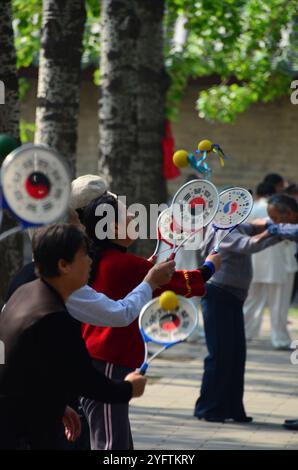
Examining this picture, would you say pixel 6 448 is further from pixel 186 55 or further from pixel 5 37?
pixel 186 55

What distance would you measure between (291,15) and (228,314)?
30.2ft

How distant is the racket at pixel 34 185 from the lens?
449cm

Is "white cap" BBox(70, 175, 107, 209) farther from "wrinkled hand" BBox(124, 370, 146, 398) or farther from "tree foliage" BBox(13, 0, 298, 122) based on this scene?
"tree foliage" BBox(13, 0, 298, 122)

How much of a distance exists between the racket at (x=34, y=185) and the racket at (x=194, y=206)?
1156 mm

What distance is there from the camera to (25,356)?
4730 millimetres

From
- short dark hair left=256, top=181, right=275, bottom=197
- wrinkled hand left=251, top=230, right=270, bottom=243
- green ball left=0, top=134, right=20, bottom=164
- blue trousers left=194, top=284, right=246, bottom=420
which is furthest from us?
short dark hair left=256, top=181, right=275, bottom=197

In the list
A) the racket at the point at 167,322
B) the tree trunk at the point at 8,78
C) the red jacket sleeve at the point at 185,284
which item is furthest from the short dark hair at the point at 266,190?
the racket at the point at 167,322

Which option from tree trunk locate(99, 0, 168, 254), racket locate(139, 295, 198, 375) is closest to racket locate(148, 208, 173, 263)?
racket locate(139, 295, 198, 375)

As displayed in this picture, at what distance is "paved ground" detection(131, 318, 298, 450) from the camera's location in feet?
27.6

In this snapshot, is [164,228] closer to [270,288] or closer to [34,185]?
[34,185]

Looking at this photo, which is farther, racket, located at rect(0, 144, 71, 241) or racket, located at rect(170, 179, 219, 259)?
racket, located at rect(170, 179, 219, 259)

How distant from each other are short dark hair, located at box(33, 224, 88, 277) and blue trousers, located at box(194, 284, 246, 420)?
427 cm

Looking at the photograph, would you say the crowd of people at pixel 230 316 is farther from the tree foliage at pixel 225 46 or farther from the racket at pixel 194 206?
the tree foliage at pixel 225 46

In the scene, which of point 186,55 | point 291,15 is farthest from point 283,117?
point 291,15
